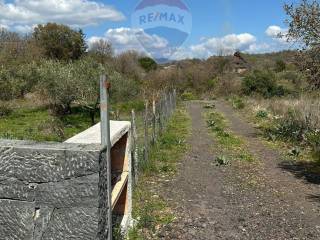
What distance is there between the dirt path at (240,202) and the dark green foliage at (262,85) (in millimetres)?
26104

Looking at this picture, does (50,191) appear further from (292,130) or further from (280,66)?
(280,66)

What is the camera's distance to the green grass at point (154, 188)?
6432 mm

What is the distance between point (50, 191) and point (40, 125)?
18354 millimetres

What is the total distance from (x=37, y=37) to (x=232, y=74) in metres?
23.9

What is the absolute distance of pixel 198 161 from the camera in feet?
38.3

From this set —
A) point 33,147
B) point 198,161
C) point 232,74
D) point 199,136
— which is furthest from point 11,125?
point 232,74

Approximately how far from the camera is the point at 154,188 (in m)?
8.75

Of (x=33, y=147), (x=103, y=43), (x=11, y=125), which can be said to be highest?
(x=103, y=43)

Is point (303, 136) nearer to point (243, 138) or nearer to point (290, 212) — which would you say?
point (243, 138)

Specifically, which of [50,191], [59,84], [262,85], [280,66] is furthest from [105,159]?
[280,66]

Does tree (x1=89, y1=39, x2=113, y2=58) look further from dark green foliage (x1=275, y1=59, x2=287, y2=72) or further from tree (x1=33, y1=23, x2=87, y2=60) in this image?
dark green foliage (x1=275, y1=59, x2=287, y2=72)

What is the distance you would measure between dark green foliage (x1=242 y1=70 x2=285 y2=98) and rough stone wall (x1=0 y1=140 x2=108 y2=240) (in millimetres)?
34525

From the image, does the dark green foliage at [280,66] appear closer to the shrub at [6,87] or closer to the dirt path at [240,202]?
the shrub at [6,87]

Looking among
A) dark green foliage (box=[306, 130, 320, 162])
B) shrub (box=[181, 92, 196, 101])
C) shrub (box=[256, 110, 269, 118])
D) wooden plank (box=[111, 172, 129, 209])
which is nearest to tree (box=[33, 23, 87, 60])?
shrub (box=[181, 92, 196, 101])
